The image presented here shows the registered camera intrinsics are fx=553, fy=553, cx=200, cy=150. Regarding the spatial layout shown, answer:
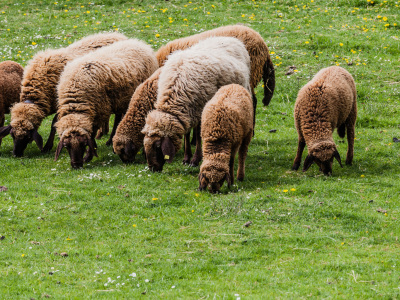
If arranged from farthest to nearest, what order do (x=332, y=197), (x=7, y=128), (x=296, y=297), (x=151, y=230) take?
(x=7, y=128) → (x=332, y=197) → (x=151, y=230) → (x=296, y=297)

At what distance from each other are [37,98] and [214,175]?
17.3 ft

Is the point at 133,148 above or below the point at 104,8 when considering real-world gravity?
below

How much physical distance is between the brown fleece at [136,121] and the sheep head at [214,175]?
2516mm

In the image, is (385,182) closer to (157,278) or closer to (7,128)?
(157,278)

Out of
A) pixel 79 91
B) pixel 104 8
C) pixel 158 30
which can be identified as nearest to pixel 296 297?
pixel 79 91

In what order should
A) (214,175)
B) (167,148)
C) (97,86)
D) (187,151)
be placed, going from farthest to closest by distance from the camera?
1. (97,86)
2. (187,151)
3. (167,148)
4. (214,175)

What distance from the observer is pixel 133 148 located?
1166 cm

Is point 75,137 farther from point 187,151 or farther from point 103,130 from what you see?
point 103,130

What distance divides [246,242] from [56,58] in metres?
7.43

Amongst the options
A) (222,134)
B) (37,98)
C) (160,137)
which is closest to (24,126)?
(37,98)

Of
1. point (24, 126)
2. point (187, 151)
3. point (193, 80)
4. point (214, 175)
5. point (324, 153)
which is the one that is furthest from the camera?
point (24, 126)

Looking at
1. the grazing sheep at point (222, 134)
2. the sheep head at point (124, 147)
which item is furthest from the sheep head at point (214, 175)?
the sheep head at point (124, 147)

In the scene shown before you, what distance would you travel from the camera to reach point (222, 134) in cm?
963

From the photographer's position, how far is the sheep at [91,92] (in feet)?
37.6
